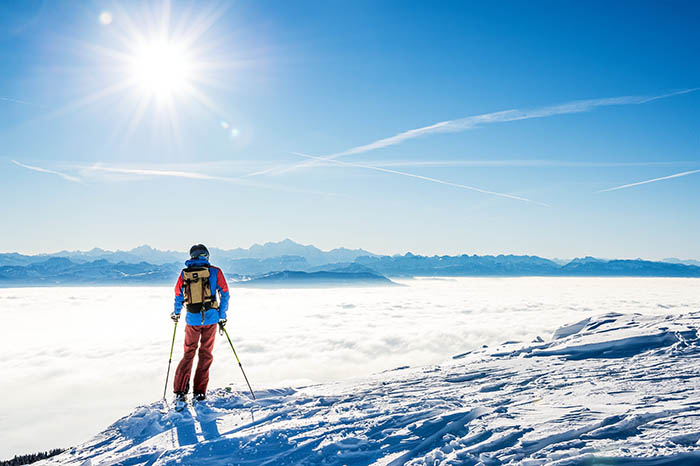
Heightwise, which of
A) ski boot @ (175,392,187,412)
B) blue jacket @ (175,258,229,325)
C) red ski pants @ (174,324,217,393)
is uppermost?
blue jacket @ (175,258,229,325)

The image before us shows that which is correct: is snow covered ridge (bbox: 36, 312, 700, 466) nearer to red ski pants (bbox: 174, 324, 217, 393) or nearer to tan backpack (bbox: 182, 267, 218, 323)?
red ski pants (bbox: 174, 324, 217, 393)

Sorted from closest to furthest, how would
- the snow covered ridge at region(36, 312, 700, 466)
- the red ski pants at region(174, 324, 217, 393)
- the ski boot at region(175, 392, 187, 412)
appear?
→ 1. the snow covered ridge at region(36, 312, 700, 466)
2. the ski boot at region(175, 392, 187, 412)
3. the red ski pants at region(174, 324, 217, 393)

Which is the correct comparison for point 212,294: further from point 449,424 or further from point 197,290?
point 449,424

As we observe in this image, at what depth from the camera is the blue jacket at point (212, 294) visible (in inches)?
305

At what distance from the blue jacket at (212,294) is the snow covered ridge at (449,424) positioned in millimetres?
1709

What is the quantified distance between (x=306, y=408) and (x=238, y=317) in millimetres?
148774

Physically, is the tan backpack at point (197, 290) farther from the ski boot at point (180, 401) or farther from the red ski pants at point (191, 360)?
the ski boot at point (180, 401)

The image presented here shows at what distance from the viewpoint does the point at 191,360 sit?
7809 millimetres

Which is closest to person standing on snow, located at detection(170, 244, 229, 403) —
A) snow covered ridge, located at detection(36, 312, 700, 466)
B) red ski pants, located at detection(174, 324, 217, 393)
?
red ski pants, located at detection(174, 324, 217, 393)

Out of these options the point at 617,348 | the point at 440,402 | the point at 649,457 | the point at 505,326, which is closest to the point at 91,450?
the point at 440,402

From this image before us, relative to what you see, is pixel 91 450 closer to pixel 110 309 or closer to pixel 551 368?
pixel 551 368

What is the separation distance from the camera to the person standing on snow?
7719mm

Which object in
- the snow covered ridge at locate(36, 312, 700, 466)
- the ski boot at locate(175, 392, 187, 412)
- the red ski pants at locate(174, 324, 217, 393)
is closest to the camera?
the snow covered ridge at locate(36, 312, 700, 466)

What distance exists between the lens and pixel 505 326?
80500mm
